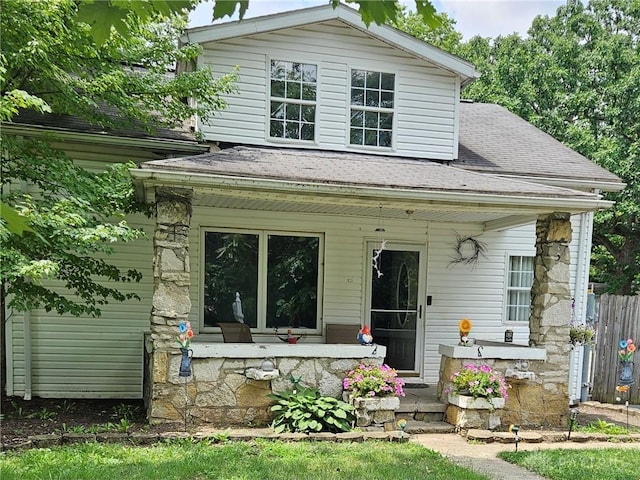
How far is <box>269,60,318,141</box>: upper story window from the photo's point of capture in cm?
722

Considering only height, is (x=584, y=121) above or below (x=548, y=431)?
above

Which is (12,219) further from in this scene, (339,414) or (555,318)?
(555,318)

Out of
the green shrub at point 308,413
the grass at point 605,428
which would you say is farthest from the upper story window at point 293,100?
the grass at point 605,428

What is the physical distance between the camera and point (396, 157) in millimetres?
7570

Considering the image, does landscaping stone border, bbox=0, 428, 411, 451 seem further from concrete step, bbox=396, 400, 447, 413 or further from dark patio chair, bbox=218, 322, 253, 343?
dark patio chair, bbox=218, 322, 253, 343

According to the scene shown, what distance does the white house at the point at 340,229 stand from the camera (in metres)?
6.87

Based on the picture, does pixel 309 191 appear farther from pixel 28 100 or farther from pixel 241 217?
pixel 28 100

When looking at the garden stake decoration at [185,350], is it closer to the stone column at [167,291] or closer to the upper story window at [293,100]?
the stone column at [167,291]

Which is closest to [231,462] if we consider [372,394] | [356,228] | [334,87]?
[372,394]

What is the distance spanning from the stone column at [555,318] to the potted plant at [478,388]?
68cm

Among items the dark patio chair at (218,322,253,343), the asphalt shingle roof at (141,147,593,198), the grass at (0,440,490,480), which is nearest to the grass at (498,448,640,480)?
the grass at (0,440,490,480)

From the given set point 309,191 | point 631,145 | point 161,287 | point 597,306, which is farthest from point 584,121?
point 161,287

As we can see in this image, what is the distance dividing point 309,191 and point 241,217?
2254 millimetres

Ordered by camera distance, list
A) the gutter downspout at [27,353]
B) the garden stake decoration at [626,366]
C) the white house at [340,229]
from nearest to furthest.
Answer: the garden stake decoration at [626,366] < the gutter downspout at [27,353] < the white house at [340,229]
